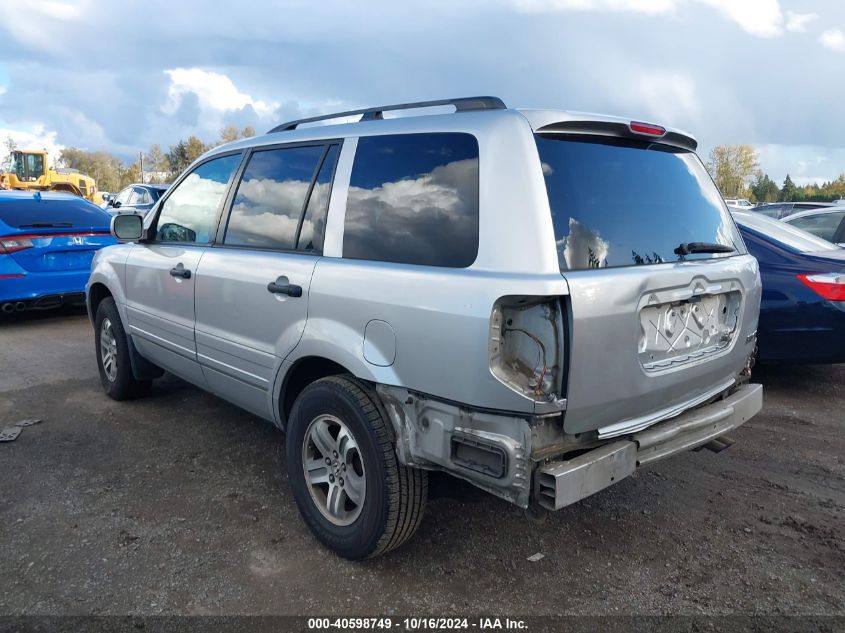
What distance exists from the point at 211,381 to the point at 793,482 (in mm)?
3474

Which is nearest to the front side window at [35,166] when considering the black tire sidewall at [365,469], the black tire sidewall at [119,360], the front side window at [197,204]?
the black tire sidewall at [119,360]

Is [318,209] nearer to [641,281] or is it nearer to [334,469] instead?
[334,469]

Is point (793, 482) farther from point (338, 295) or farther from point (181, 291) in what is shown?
point (181, 291)

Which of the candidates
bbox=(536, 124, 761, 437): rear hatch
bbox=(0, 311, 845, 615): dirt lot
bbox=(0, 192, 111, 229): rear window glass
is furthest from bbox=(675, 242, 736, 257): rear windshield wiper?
bbox=(0, 192, 111, 229): rear window glass

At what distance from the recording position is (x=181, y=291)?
12.9 feet

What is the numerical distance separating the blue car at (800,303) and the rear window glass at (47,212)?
7546mm

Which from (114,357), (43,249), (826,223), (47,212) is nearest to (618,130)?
(114,357)

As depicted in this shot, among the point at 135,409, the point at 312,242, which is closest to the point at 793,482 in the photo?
the point at 312,242

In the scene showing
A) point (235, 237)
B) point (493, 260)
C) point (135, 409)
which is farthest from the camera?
point (135, 409)

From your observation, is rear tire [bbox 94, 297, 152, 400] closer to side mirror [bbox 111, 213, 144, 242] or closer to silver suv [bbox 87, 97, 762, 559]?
side mirror [bbox 111, 213, 144, 242]

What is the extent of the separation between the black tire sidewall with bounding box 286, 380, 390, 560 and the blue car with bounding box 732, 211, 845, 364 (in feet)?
12.5

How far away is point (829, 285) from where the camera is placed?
4883 mm

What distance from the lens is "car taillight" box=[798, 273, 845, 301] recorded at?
4855 millimetres

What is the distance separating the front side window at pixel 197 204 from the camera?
3.86m
